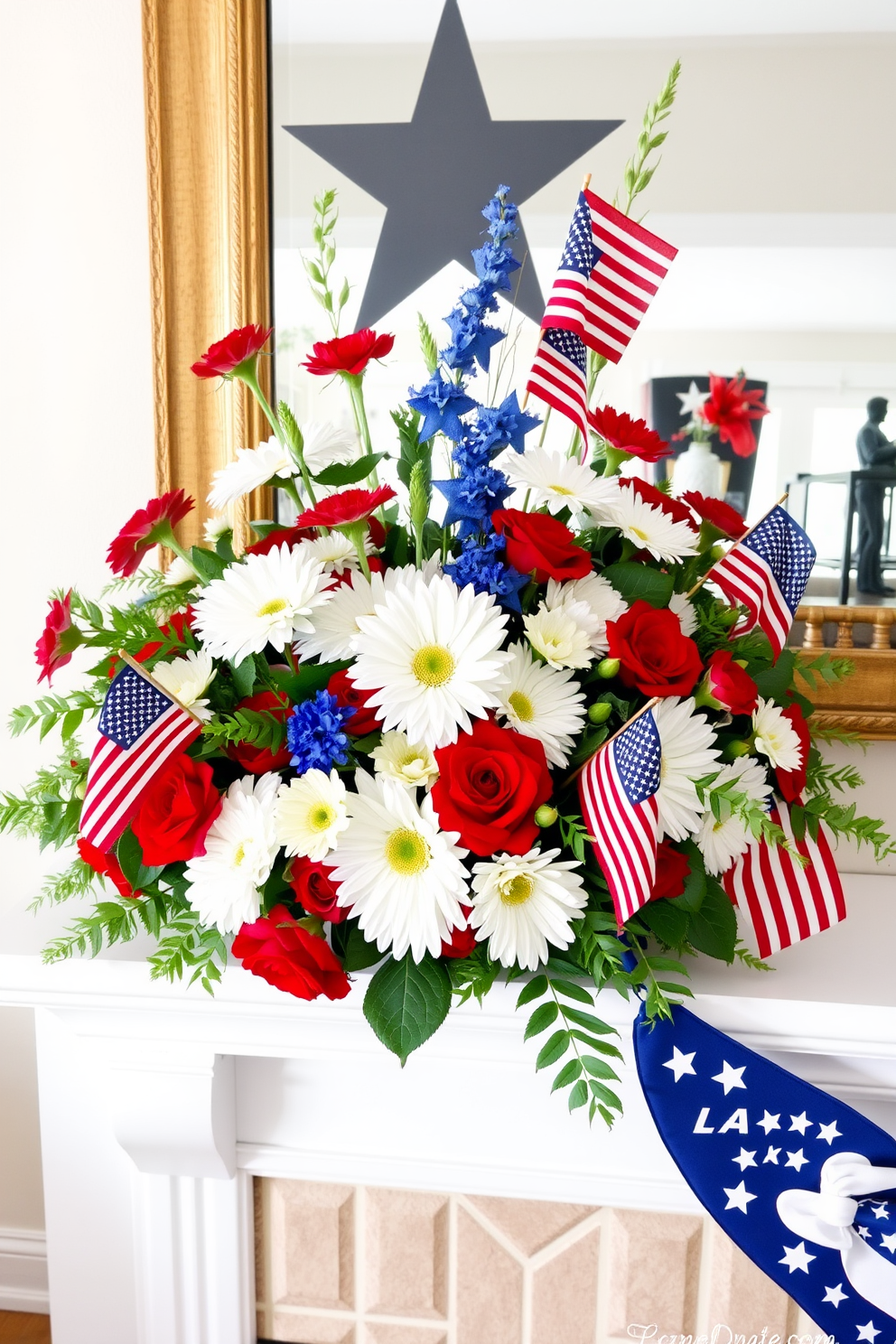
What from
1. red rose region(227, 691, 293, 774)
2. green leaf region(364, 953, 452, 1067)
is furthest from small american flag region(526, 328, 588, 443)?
green leaf region(364, 953, 452, 1067)

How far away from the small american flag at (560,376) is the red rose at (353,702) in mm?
292

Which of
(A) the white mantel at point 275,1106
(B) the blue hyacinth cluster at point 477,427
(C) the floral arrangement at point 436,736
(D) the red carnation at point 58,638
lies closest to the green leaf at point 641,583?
(C) the floral arrangement at point 436,736

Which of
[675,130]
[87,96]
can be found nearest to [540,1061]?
[675,130]

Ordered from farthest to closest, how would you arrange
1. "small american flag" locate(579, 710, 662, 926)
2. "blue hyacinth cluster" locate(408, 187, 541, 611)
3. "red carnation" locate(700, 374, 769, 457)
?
"red carnation" locate(700, 374, 769, 457) < "blue hyacinth cluster" locate(408, 187, 541, 611) < "small american flag" locate(579, 710, 662, 926)

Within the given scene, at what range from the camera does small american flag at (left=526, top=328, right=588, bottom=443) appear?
30.7 inches

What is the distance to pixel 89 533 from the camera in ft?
3.70

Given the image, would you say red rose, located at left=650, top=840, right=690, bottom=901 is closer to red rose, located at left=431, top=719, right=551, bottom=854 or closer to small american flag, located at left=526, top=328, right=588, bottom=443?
red rose, located at left=431, top=719, right=551, bottom=854

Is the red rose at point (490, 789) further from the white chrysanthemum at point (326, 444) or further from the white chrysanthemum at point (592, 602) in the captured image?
the white chrysanthemum at point (326, 444)

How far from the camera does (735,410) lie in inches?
38.3

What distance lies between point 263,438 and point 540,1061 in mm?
719

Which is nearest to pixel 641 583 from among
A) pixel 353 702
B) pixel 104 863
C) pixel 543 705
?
pixel 543 705

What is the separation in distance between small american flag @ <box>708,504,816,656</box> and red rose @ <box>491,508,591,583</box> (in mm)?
154

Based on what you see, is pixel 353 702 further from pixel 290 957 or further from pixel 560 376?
pixel 560 376

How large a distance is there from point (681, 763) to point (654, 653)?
82 millimetres
